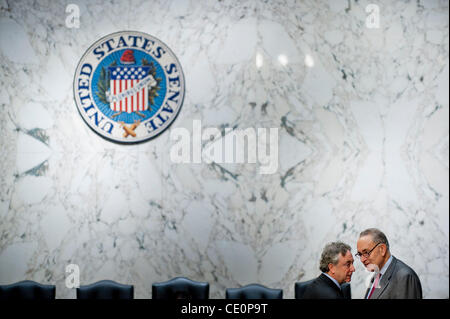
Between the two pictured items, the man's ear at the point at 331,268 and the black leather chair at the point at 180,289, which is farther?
the black leather chair at the point at 180,289

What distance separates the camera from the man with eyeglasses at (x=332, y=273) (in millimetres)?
3232

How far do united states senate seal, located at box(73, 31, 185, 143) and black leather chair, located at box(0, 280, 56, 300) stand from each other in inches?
74.3

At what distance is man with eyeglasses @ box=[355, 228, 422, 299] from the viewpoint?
2947 millimetres

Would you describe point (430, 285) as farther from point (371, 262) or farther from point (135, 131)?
point (135, 131)

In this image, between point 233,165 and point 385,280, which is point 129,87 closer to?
point 233,165

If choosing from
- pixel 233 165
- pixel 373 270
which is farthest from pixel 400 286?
pixel 233 165

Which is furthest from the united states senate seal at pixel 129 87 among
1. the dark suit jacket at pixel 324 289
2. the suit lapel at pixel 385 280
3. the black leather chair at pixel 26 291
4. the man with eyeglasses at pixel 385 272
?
the suit lapel at pixel 385 280

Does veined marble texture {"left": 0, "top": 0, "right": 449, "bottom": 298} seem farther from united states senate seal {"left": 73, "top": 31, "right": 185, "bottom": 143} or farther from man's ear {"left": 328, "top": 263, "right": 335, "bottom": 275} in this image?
man's ear {"left": 328, "top": 263, "right": 335, "bottom": 275}

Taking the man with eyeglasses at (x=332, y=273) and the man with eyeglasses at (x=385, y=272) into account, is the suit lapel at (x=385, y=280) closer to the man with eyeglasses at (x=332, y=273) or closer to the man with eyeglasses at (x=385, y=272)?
the man with eyeglasses at (x=385, y=272)

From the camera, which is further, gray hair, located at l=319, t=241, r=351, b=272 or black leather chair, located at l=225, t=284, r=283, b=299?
black leather chair, located at l=225, t=284, r=283, b=299

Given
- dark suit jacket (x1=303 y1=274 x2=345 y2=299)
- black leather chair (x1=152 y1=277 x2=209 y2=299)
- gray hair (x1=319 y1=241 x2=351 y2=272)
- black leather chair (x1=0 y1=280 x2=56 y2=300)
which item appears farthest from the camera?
black leather chair (x1=152 y1=277 x2=209 y2=299)

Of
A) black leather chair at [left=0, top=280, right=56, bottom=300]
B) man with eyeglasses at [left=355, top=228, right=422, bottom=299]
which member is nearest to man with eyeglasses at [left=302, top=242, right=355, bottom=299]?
man with eyeglasses at [left=355, top=228, right=422, bottom=299]

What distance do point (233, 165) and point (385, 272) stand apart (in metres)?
2.96

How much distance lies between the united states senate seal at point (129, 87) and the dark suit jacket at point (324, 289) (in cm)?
309
